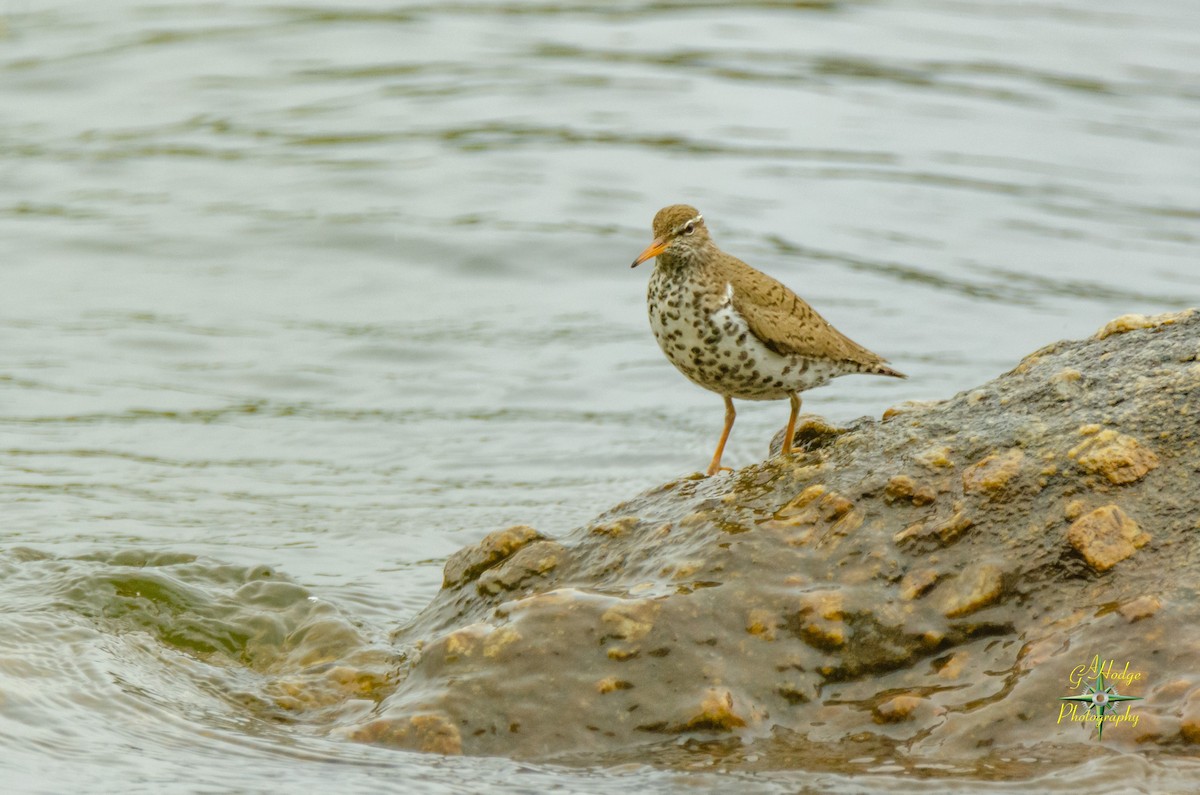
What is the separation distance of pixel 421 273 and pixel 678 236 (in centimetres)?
764

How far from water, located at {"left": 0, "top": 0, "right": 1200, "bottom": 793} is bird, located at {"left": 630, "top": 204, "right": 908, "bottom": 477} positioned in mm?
1638

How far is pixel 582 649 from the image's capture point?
4.64 meters

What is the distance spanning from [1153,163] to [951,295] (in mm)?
4630

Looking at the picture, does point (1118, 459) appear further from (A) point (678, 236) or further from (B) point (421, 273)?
(B) point (421, 273)

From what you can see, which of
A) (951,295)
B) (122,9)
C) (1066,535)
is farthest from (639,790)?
(122,9)

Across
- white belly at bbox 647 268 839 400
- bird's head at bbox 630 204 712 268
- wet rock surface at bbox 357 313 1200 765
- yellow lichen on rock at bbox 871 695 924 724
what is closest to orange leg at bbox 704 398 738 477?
white belly at bbox 647 268 839 400

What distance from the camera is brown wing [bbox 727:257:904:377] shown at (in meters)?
5.88

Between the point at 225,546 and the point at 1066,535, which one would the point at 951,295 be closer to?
the point at 225,546

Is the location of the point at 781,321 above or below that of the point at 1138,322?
below

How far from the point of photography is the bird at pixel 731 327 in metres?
5.85

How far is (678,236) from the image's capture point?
6.16 m

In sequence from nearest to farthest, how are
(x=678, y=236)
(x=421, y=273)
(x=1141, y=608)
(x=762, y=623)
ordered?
(x=1141, y=608) < (x=762, y=623) < (x=678, y=236) < (x=421, y=273)

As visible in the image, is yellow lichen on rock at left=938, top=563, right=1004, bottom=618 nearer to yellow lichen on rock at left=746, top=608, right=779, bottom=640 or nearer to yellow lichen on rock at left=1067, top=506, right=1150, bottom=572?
yellow lichen on rock at left=1067, top=506, right=1150, bottom=572

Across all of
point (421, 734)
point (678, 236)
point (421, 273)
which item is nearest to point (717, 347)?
point (678, 236)
